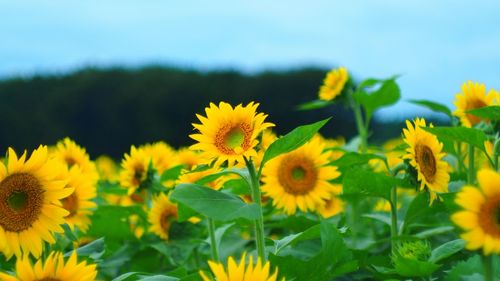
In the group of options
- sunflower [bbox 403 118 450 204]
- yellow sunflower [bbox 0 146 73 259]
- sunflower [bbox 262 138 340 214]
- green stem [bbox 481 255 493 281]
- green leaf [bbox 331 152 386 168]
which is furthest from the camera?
sunflower [bbox 262 138 340 214]

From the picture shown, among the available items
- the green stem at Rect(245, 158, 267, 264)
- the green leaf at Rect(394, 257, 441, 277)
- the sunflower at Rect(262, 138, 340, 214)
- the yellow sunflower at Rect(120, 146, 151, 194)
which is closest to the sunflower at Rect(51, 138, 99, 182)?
the yellow sunflower at Rect(120, 146, 151, 194)

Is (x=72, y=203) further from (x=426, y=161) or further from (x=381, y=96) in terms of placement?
(x=381, y=96)

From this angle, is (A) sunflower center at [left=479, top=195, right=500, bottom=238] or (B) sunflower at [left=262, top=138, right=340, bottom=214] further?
(B) sunflower at [left=262, top=138, right=340, bottom=214]

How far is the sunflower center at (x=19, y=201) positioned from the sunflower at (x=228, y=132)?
1.75ft

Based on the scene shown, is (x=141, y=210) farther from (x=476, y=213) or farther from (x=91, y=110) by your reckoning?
(x=91, y=110)

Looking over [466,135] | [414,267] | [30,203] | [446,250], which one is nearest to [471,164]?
[466,135]

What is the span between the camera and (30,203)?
8.31 ft

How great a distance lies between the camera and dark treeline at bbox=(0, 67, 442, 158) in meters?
16.9

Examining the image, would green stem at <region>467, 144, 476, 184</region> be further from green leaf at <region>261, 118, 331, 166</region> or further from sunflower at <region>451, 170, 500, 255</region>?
sunflower at <region>451, 170, 500, 255</region>

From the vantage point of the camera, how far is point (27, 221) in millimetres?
2520

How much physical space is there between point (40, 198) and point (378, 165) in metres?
2.53

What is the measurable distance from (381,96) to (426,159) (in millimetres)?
1443

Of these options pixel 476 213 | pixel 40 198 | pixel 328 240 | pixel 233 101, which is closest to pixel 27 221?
pixel 40 198

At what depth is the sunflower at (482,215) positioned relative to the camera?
1.80 meters
